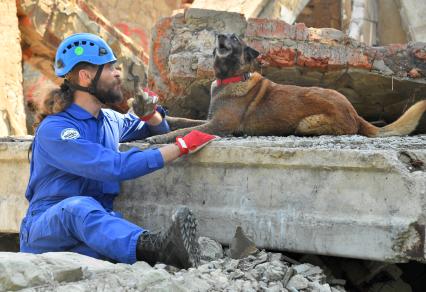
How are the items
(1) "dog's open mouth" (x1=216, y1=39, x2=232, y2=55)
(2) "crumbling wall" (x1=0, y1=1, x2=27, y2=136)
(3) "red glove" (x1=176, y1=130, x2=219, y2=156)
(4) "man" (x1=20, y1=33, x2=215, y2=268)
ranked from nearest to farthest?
(4) "man" (x1=20, y1=33, x2=215, y2=268) → (3) "red glove" (x1=176, y1=130, x2=219, y2=156) → (1) "dog's open mouth" (x1=216, y1=39, x2=232, y2=55) → (2) "crumbling wall" (x1=0, y1=1, x2=27, y2=136)

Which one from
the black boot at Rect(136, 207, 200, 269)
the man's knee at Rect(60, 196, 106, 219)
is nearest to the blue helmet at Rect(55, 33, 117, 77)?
the man's knee at Rect(60, 196, 106, 219)

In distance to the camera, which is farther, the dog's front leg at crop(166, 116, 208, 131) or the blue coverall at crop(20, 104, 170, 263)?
the dog's front leg at crop(166, 116, 208, 131)

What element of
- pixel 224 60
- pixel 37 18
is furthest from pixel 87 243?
pixel 37 18

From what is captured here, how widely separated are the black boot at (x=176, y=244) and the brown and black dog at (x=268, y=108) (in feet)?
6.63

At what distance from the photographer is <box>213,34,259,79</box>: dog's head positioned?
5.51m

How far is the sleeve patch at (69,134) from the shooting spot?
3640 mm

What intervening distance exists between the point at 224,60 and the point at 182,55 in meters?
0.55

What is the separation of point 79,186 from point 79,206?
388 millimetres

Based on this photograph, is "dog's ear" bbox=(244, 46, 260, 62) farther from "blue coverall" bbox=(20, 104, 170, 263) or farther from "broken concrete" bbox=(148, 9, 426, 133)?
"blue coverall" bbox=(20, 104, 170, 263)

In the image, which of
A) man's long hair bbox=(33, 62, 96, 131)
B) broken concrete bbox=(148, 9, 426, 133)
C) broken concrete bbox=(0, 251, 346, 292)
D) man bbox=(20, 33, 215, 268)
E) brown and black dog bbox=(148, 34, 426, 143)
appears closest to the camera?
broken concrete bbox=(0, 251, 346, 292)

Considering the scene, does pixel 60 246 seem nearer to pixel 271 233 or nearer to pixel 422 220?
pixel 271 233

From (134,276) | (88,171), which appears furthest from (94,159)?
(134,276)

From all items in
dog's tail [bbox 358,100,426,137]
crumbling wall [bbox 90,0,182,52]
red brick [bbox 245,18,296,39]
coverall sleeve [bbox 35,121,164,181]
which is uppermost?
crumbling wall [bbox 90,0,182,52]

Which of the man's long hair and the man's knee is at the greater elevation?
the man's long hair
